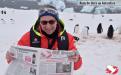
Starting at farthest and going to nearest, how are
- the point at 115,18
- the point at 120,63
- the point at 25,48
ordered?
the point at 115,18 < the point at 120,63 < the point at 25,48

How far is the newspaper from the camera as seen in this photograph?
2.50m

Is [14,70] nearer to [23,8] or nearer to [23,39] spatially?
[23,39]

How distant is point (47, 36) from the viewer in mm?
2592

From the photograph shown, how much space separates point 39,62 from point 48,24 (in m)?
0.28

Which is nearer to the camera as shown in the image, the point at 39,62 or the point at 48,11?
the point at 39,62

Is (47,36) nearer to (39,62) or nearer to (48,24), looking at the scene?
(48,24)

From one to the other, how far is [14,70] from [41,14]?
0.45m

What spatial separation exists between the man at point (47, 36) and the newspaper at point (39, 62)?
2.2 inches

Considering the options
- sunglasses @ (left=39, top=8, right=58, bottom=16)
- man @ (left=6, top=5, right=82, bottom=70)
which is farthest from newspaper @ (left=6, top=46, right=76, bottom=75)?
sunglasses @ (left=39, top=8, right=58, bottom=16)

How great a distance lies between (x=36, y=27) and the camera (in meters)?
2.65

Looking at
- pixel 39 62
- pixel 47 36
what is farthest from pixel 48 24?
pixel 39 62

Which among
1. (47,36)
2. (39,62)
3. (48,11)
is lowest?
(39,62)

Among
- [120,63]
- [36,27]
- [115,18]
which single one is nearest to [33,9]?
[115,18]

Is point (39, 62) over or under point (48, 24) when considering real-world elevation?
under
